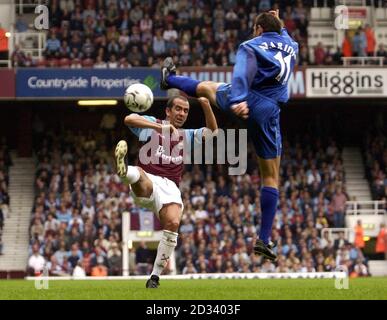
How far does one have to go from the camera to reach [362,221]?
28734mm

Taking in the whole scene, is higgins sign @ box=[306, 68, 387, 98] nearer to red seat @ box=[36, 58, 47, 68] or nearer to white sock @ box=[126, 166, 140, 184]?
red seat @ box=[36, 58, 47, 68]

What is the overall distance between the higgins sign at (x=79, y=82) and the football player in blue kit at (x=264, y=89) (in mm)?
17848

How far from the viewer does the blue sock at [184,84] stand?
11.9 meters

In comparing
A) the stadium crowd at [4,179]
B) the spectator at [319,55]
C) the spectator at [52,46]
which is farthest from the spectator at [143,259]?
the spectator at [319,55]

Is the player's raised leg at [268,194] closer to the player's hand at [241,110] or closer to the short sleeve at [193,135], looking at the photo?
the player's hand at [241,110]

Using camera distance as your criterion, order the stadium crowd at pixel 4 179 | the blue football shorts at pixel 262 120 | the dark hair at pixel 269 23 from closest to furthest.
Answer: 1. the blue football shorts at pixel 262 120
2. the dark hair at pixel 269 23
3. the stadium crowd at pixel 4 179

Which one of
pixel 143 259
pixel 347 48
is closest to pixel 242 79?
pixel 143 259

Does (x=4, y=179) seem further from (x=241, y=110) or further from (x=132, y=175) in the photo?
(x=241, y=110)

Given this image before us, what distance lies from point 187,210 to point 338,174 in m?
5.39

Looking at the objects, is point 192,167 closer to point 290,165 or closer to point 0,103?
point 290,165

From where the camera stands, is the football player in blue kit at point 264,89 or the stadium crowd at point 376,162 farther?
the stadium crowd at point 376,162

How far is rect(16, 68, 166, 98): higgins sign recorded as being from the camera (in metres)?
29.7

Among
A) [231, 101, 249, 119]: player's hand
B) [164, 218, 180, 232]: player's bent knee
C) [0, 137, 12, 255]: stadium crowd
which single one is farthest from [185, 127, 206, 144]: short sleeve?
[0, 137, 12, 255]: stadium crowd
